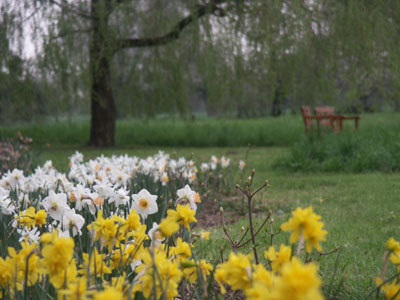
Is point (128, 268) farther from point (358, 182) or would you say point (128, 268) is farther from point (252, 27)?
point (252, 27)

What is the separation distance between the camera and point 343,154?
23.3 ft

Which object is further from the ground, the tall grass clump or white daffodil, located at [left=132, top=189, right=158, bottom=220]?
white daffodil, located at [left=132, top=189, right=158, bottom=220]

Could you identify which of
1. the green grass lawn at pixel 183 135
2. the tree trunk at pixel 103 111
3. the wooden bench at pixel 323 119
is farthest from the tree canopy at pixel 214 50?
the green grass lawn at pixel 183 135

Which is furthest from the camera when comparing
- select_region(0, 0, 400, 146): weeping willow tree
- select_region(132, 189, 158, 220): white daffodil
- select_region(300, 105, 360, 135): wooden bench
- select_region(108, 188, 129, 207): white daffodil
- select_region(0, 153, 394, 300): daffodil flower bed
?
select_region(300, 105, 360, 135): wooden bench

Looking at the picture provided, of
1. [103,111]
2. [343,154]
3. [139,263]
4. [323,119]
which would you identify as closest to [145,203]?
[139,263]

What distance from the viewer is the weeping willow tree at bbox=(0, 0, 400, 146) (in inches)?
259

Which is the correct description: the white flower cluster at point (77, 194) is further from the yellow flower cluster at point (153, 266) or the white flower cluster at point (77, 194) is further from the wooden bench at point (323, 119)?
the wooden bench at point (323, 119)

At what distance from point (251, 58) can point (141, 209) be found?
17.9 ft

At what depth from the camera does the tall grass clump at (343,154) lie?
21.7 ft

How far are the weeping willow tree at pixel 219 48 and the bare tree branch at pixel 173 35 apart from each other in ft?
0.07

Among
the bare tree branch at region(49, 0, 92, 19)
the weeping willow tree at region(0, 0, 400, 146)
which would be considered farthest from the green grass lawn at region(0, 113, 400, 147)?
the bare tree branch at region(49, 0, 92, 19)

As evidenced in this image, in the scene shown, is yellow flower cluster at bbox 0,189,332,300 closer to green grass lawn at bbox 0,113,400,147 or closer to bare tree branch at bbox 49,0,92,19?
bare tree branch at bbox 49,0,92,19

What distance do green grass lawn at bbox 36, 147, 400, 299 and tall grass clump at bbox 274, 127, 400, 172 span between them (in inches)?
10.8

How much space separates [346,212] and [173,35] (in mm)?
5129
